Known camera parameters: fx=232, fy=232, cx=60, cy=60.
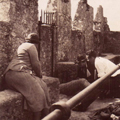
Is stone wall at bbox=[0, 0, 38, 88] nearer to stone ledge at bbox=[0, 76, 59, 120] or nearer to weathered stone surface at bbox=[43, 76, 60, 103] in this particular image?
stone ledge at bbox=[0, 76, 59, 120]

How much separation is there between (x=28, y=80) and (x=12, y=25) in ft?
3.16

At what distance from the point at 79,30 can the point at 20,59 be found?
9497 mm

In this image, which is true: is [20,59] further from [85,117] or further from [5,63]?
[85,117]

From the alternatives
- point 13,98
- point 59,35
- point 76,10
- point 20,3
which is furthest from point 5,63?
point 76,10

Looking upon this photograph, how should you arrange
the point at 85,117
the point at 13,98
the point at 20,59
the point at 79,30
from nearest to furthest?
the point at 13,98
the point at 20,59
the point at 85,117
the point at 79,30

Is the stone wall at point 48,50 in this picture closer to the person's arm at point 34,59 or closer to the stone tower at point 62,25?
the stone tower at point 62,25

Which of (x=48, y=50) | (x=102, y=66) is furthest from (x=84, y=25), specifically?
(x=102, y=66)

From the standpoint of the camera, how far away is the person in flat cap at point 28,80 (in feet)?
10.3

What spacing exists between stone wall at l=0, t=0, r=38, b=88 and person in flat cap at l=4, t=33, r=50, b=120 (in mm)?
208

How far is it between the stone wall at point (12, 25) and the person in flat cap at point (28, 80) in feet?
0.68

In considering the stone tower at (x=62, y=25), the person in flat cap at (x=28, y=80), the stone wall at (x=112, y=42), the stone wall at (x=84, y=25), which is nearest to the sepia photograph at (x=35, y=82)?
the person in flat cap at (x=28, y=80)

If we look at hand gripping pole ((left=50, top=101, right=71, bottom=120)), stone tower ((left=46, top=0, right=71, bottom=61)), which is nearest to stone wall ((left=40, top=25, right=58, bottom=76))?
stone tower ((left=46, top=0, right=71, bottom=61))

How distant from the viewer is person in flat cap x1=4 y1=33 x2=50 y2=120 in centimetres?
315

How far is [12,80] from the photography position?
318 cm
